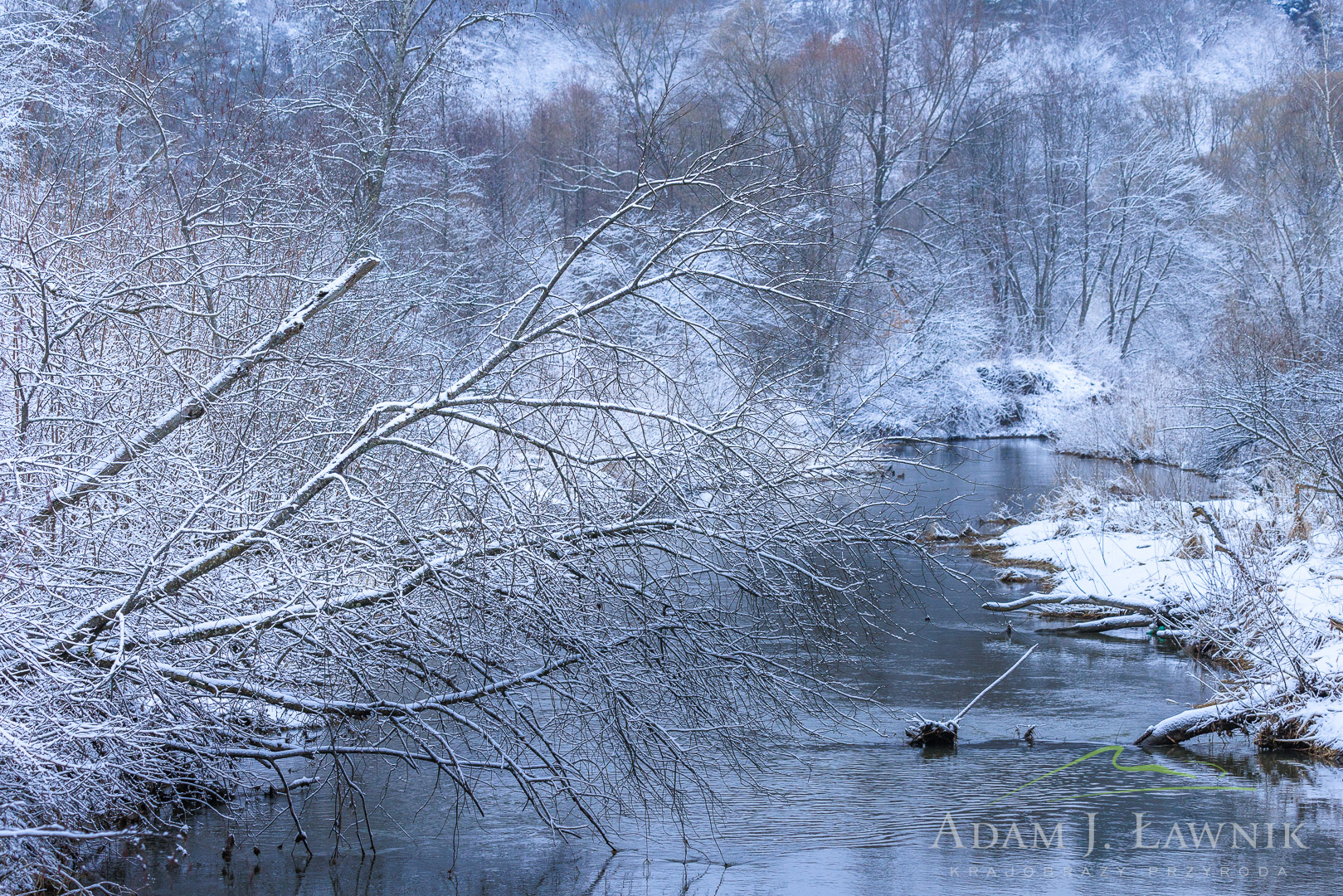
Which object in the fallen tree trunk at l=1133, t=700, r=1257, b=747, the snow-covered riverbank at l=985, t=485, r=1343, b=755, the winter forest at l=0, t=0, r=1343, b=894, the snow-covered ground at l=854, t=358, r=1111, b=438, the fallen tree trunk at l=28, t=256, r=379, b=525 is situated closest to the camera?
the winter forest at l=0, t=0, r=1343, b=894

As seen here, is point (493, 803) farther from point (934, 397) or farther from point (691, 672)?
point (934, 397)

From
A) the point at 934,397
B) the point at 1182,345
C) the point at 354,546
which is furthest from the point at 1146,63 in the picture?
the point at 354,546

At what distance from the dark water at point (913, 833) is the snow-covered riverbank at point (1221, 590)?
36 centimetres

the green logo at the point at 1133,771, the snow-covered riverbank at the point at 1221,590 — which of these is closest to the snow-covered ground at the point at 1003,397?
the snow-covered riverbank at the point at 1221,590

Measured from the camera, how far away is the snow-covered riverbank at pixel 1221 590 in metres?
8.45

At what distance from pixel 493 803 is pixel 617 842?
103cm

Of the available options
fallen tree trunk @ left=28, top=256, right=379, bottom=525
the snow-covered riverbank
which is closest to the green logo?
the snow-covered riverbank

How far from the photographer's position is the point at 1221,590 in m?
9.53

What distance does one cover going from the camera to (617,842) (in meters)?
7.06

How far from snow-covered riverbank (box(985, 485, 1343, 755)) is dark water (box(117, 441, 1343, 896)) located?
359 millimetres

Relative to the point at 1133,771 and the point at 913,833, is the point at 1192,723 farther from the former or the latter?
the point at 913,833

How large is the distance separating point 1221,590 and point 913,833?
4.12 meters

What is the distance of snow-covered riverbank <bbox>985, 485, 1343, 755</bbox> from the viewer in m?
8.45

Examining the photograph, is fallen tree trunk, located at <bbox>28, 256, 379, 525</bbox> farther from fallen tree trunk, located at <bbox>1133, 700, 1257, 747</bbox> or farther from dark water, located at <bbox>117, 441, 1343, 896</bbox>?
fallen tree trunk, located at <bbox>1133, 700, 1257, 747</bbox>
